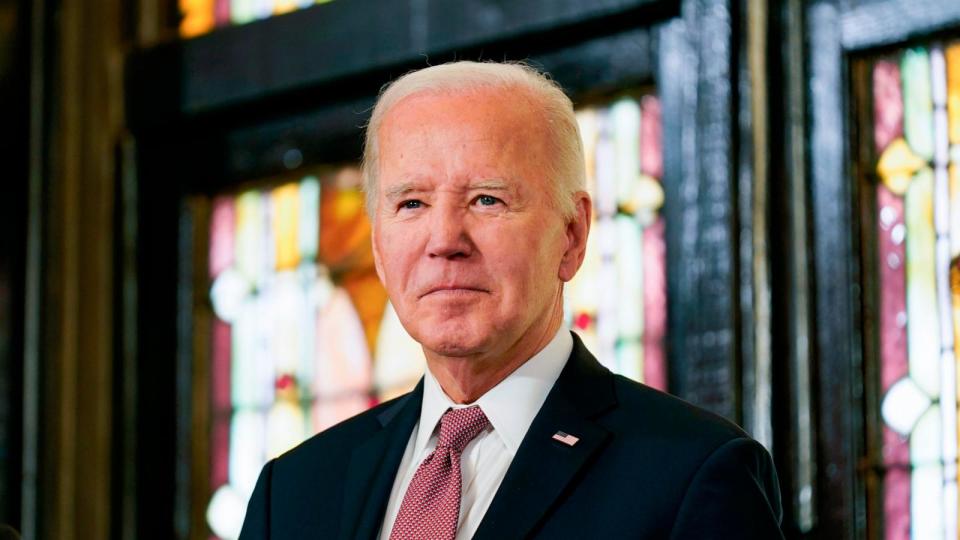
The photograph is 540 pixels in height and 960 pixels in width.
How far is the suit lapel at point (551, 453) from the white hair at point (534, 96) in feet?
0.64

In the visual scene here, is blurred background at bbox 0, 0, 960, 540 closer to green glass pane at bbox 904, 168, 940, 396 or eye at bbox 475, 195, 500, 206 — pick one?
green glass pane at bbox 904, 168, 940, 396

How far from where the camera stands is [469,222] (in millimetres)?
1979

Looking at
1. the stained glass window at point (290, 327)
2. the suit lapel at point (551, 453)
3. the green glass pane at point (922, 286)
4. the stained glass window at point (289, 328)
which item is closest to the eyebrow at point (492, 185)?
the suit lapel at point (551, 453)

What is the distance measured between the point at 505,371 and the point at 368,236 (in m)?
1.68

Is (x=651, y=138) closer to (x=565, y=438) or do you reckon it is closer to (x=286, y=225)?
(x=286, y=225)

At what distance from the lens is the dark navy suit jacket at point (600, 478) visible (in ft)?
6.11

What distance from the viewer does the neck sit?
2.02 meters

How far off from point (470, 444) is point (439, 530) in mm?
135

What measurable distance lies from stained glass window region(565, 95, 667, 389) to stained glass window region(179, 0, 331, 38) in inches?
35.0

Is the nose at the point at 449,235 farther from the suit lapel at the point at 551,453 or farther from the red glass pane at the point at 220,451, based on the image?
the red glass pane at the point at 220,451

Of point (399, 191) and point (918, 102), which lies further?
point (918, 102)

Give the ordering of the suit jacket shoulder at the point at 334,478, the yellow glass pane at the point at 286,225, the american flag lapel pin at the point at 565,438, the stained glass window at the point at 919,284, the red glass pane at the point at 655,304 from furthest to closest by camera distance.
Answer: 1. the yellow glass pane at the point at 286,225
2. the red glass pane at the point at 655,304
3. the stained glass window at the point at 919,284
4. the suit jacket shoulder at the point at 334,478
5. the american flag lapel pin at the point at 565,438

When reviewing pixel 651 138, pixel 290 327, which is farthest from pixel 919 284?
pixel 290 327

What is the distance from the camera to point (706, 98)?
10.2ft
